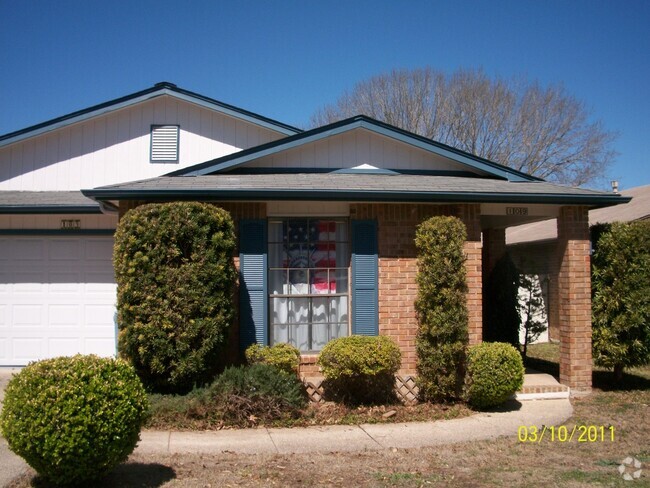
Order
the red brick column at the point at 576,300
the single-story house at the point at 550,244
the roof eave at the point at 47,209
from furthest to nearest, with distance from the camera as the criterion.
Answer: the single-story house at the point at 550,244 < the roof eave at the point at 47,209 < the red brick column at the point at 576,300

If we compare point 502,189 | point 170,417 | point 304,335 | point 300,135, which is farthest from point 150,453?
point 502,189

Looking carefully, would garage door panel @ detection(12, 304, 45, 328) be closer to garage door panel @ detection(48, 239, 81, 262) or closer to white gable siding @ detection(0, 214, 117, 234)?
garage door panel @ detection(48, 239, 81, 262)

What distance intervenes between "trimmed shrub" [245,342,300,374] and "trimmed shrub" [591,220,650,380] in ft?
15.9

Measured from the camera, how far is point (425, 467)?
6.85m

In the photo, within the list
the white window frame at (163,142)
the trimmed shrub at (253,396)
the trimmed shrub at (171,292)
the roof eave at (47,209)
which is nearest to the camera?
the trimmed shrub at (253,396)

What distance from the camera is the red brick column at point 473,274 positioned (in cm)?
992

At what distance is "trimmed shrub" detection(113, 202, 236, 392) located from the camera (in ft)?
27.8

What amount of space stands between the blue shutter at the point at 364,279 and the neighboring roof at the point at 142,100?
4197mm

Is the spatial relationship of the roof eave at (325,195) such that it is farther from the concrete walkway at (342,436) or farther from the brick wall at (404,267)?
the concrete walkway at (342,436)

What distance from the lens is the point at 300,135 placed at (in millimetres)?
10414

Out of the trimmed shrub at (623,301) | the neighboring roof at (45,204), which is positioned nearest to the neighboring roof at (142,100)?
→ the neighboring roof at (45,204)

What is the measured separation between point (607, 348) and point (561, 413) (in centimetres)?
173

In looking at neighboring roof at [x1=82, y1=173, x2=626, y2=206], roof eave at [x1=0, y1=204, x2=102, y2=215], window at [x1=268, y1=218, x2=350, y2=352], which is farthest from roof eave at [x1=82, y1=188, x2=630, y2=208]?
roof eave at [x1=0, y1=204, x2=102, y2=215]

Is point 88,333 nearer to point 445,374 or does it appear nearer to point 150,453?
point 150,453
